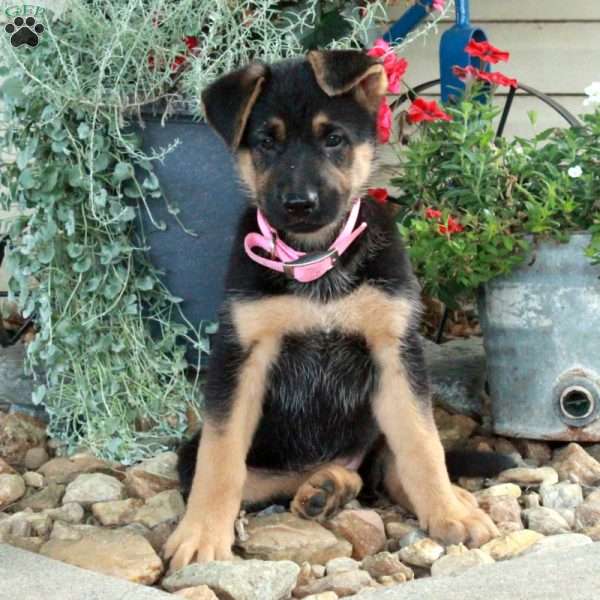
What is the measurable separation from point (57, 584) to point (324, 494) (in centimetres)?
95

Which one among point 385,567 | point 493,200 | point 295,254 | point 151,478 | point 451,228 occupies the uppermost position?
point 493,200

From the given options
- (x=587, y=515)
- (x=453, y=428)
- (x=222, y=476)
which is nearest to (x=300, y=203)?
(x=222, y=476)

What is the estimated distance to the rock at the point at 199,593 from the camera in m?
2.67

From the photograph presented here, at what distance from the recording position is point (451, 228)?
3.91 metres

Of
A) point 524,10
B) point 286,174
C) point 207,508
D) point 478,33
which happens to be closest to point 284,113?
point 286,174

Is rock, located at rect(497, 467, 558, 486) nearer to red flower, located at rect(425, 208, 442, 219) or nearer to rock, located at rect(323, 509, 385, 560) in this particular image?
rock, located at rect(323, 509, 385, 560)

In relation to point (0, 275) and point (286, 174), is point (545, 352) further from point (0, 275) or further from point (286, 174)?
point (0, 275)

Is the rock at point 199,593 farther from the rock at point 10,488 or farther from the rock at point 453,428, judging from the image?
the rock at point 453,428

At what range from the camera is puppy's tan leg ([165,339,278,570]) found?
307 centimetres

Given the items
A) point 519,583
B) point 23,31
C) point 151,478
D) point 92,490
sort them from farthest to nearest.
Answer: point 23,31, point 151,478, point 92,490, point 519,583

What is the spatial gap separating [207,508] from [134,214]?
1.44 meters

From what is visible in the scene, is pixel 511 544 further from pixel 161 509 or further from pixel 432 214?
pixel 432 214

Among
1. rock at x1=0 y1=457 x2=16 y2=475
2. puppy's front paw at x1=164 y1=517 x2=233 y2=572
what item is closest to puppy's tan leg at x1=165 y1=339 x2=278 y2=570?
puppy's front paw at x1=164 y1=517 x2=233 y2=572

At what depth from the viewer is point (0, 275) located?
603 centimetres
